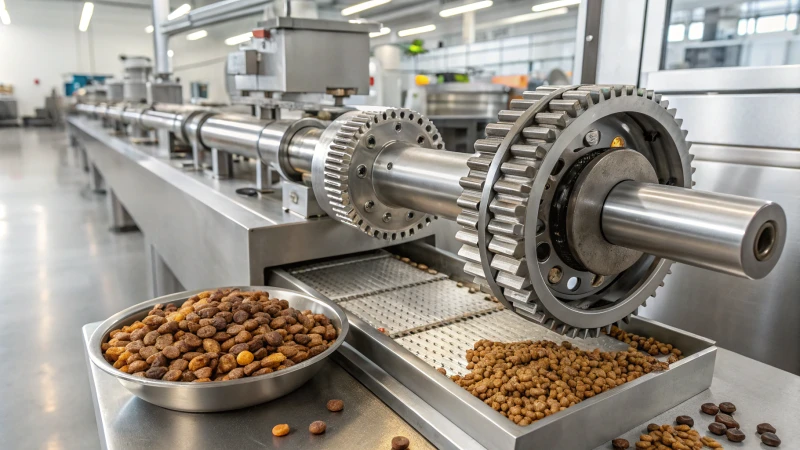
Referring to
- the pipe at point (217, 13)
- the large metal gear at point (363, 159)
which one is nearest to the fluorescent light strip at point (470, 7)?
the pipe at point (217, 13)

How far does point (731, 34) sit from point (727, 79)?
0.65m

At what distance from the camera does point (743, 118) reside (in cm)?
148

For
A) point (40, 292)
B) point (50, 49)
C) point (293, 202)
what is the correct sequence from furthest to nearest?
1. point (50, 49)
2. point (40, 292)
3. point (293, 202)

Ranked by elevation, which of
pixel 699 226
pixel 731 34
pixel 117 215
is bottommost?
pixel 117 215

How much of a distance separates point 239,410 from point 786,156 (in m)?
1.43

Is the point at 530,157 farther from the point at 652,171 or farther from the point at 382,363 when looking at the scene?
the point at 382,363

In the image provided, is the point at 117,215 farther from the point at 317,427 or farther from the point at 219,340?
the point at 317,427

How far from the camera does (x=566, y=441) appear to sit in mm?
658

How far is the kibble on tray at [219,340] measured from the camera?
762 millimetres

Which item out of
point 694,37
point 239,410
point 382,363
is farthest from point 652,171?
point 694,37

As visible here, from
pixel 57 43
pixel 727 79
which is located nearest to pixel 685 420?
pixel 727 79

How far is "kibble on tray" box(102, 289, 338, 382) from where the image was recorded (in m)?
0.76

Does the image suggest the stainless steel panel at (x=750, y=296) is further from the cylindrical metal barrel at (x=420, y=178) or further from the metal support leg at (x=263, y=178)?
the metal support leg at (x=263, y=178)

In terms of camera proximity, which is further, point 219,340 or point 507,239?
point 219,340
